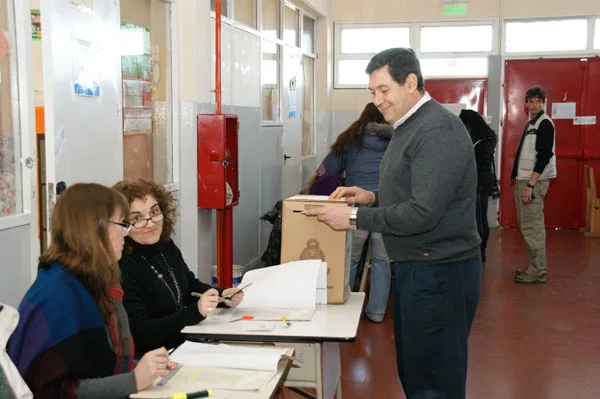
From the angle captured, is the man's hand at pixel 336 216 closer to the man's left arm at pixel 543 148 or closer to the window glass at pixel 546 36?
the man's left arm at pixel 543 148

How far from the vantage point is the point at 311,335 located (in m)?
2.25

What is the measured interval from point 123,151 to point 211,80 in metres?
1.23

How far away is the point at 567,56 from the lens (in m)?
8.74

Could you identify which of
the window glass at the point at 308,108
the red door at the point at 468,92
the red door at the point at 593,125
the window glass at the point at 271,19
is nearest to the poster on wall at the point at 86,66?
the window glass at the point at 271,19

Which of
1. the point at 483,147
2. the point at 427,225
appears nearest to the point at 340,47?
the point at 483,147

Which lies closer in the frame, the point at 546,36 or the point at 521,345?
the point at 521,345

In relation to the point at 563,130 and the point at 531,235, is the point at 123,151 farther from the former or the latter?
the point at 563,130

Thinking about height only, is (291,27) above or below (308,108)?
above

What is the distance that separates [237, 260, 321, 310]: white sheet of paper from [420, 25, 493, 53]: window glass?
7123 mm

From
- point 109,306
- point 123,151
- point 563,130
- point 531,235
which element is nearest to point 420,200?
point 109,306

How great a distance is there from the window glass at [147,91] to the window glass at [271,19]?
94.5 inches

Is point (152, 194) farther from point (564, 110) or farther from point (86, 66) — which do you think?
point (564, 110)

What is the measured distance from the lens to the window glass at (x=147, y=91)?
3699 mm

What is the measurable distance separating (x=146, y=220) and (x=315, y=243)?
678 millimetres
